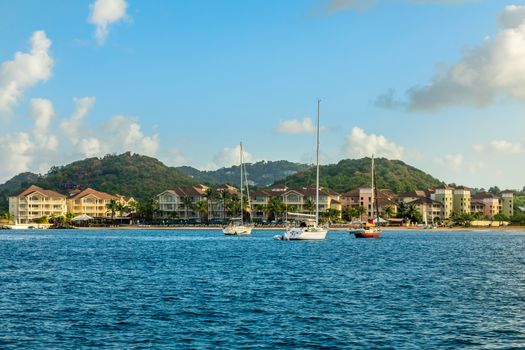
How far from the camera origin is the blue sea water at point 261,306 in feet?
96.5

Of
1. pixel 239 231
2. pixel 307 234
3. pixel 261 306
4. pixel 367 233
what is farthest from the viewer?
pixel 239 231

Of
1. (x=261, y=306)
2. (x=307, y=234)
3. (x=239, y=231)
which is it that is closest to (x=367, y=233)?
(x=307, y=234)

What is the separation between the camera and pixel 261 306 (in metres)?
37.9

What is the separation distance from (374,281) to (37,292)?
23.4 metres

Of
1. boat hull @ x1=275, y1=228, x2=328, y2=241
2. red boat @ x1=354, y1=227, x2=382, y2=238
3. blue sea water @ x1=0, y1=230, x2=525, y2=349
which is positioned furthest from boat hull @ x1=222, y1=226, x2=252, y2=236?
blue sea water @ x1=0, y1=230, x2=525, y2=349

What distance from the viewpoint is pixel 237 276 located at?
53812mm

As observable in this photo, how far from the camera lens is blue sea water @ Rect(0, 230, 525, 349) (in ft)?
96.5

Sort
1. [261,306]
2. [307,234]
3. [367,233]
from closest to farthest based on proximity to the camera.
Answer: [261,306] < [307,234] < [367,233]

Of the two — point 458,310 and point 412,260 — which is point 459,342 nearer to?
point 458,310

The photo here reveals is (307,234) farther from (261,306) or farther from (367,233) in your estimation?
(261,306)

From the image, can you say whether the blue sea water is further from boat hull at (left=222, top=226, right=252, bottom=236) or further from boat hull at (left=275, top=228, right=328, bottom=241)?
boat hull at (left=222, top=226, right=252, bottom=236)

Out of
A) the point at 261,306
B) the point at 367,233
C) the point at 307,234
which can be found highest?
the point at 307,234

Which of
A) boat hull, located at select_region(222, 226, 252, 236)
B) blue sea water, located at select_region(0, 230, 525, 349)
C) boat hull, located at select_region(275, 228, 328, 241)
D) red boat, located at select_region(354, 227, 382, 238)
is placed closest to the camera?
blue sea water, located at select_region(0, 230, 525, 349)

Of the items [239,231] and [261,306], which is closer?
[261,306]
